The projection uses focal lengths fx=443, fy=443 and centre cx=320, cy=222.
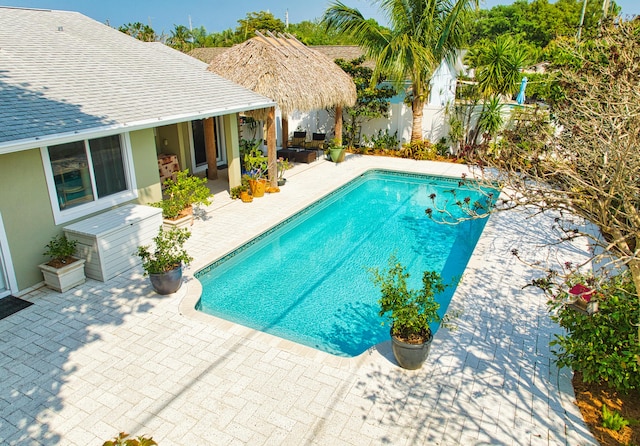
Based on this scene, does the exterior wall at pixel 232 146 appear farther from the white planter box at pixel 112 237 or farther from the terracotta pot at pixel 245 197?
the white planter box at pixel 112 237

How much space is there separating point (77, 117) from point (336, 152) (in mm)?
12246

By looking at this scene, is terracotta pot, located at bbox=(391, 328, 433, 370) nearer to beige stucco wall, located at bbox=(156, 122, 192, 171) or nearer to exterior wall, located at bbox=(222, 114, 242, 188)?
exterior wall, located at bbox=(222, 114, 242, 188)

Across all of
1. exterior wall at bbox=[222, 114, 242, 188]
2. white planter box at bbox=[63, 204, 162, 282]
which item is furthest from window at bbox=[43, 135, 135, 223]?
exterior wall at bbox=[222, 114, 242, 188]

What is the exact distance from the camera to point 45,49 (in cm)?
1193

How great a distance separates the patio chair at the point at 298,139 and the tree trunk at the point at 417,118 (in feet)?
17.6

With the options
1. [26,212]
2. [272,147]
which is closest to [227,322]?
[26,212]

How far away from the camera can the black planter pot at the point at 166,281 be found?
852 cm

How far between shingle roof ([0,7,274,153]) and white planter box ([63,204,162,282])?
1.98 metres

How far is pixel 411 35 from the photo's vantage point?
1888cm

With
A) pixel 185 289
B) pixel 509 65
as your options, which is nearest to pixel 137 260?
pixel 185 289

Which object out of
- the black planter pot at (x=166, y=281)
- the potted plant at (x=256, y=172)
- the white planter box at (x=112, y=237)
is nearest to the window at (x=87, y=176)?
the white planter box at (x=112, y=237)

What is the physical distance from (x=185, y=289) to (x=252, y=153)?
7.40 m

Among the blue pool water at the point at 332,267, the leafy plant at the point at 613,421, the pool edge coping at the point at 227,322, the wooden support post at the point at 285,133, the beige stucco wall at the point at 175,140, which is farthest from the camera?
the wooden support post at the point at 285,133

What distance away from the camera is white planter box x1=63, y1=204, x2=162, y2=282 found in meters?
9.17
